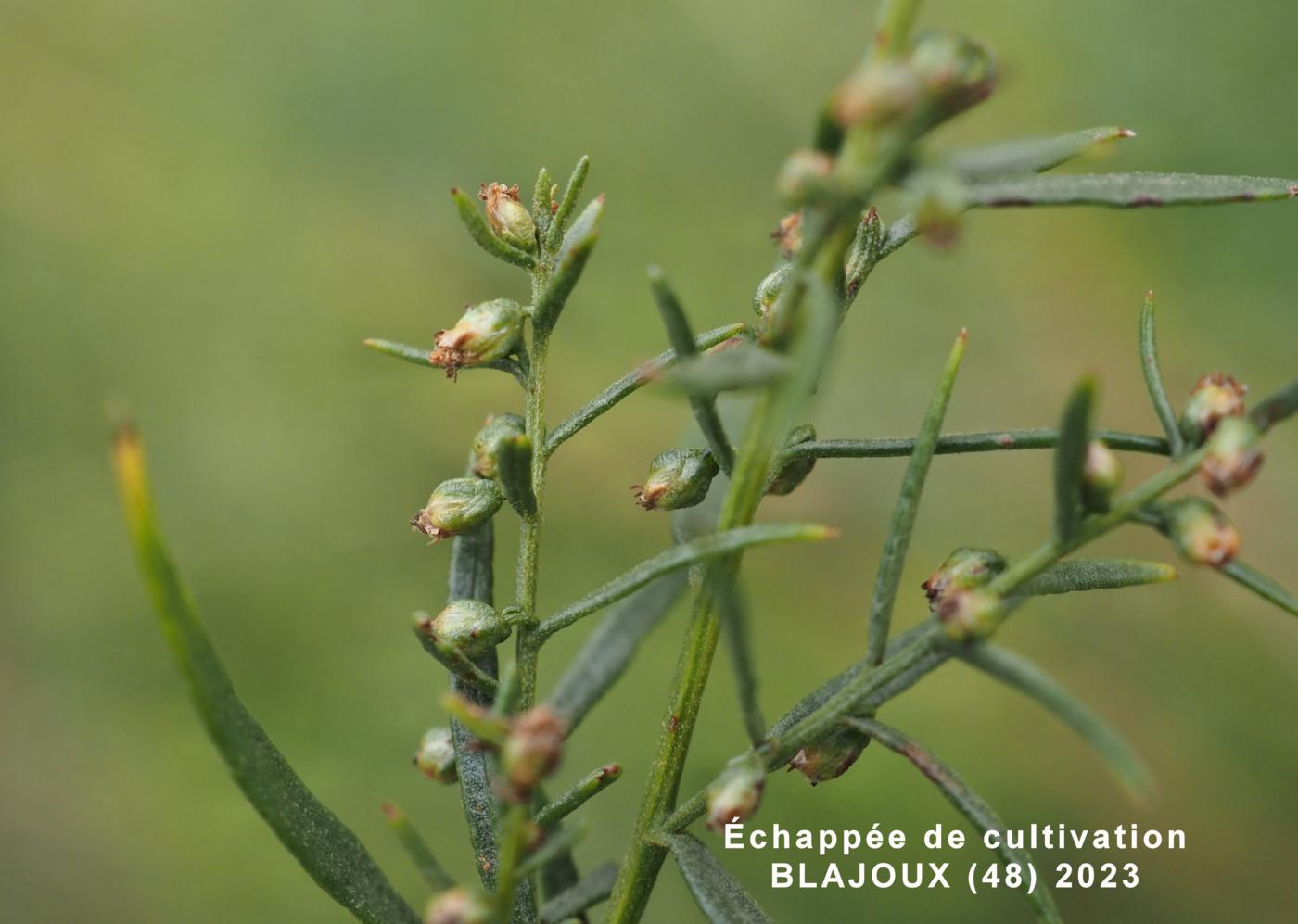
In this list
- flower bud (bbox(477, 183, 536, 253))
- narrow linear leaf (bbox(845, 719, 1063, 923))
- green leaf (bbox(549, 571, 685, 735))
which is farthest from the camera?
flower bud (bbox(477, 183, 536, 253))

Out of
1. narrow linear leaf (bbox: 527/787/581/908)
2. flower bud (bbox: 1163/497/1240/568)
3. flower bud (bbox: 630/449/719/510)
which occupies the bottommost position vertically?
narrow linear leaf (bbox: 527/787/581/908)

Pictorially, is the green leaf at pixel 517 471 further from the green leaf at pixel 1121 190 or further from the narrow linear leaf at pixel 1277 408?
the narrow linear leaf at pixel 1277 408

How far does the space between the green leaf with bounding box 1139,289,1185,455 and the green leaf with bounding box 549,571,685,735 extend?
60cm

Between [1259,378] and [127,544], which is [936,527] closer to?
[1259,378]

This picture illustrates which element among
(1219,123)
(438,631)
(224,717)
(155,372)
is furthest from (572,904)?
(1219,123)

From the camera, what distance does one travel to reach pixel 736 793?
1.23 meters

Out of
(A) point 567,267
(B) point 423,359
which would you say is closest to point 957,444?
(A) point 567,267

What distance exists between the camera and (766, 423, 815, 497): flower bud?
1.46 metres

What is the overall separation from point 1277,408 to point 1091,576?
28 centimetres

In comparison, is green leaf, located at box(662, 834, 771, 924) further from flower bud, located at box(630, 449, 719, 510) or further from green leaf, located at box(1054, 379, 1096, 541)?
green leaf, located at box(1054, 379, 1096, 541)

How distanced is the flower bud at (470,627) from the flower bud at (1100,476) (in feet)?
2.29

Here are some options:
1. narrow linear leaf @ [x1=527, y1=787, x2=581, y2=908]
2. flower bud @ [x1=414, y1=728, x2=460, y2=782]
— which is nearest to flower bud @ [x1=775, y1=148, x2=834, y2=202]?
flower bud @ [x1=414, y1=728, x2=460, y2=782]

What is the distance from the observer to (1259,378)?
446 cm

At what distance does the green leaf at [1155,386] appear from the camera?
1276mm
